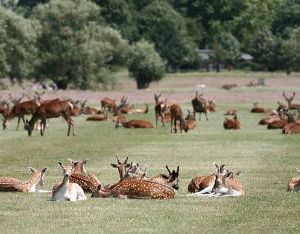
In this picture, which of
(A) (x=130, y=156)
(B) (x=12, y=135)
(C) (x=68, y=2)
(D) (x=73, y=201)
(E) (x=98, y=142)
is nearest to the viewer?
(D) (x=73, y=201)

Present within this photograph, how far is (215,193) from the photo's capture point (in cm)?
1616

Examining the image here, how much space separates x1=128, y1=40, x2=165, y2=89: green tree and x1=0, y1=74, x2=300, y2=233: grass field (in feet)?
138

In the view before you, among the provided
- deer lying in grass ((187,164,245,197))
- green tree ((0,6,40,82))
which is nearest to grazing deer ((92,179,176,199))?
deer lying in grass ((187,164,245,197))

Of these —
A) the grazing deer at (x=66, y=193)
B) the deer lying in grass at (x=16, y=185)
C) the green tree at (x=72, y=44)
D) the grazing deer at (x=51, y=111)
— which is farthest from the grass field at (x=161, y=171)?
the green tree at (x=72, y=44)

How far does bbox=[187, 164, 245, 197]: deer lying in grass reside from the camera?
16.1m

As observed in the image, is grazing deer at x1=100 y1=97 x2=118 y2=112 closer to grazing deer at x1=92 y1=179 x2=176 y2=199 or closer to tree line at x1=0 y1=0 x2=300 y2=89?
tree line at x1=0 y1=0 x2=300 y2=89

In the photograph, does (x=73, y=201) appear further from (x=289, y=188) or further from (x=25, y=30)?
(x=25, y=30)

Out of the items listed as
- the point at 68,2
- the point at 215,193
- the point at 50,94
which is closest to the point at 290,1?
the point at 68,2

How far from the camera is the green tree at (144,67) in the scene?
3418 inches

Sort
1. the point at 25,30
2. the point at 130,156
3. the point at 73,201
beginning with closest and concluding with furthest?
the point at 73,201 < the point at 130,156 < the point at 25,30

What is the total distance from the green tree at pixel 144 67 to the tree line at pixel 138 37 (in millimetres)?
82

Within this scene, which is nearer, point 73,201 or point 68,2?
point 73,201

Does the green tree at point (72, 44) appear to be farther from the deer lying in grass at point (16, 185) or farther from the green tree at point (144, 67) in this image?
the deer lying in grass at point (16, 185)

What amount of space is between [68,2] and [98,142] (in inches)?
1863
